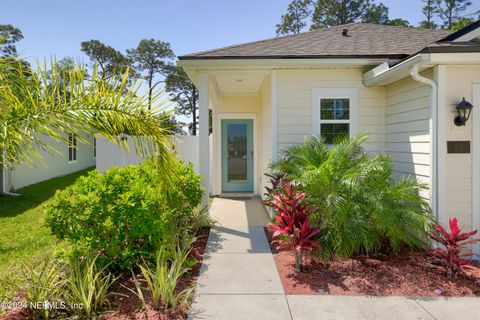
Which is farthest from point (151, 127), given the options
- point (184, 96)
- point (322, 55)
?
point (184, 96)

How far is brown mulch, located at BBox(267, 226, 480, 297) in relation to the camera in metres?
3.34

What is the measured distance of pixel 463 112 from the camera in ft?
13.7

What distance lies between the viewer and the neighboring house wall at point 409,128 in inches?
178

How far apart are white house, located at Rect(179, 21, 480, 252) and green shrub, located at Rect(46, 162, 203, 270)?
2422 mm

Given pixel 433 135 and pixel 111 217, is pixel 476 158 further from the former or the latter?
pixel 111 217

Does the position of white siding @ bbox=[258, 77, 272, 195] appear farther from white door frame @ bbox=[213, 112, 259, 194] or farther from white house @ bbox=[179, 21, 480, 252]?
white door frame @ bbox=[213, 112, 259, 194]

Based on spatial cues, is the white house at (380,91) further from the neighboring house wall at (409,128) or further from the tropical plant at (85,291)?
the tropical plant at (85,291)

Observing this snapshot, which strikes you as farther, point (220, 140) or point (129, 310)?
point (220, 140)

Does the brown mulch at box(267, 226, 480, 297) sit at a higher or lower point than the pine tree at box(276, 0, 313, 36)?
lower

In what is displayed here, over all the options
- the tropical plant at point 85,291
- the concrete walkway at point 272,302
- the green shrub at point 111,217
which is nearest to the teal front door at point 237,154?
the concrete walkway at point 272,302

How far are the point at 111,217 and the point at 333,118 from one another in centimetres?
454

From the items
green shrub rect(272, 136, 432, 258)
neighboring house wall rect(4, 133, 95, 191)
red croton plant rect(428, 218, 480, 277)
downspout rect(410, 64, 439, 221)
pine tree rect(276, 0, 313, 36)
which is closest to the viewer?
red croton plant rect(428, 218, 480, 277)

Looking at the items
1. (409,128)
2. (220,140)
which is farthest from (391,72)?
(220,140)

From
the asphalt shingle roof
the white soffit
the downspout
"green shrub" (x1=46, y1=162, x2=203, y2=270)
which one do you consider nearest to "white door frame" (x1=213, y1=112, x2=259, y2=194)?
the white soffit
